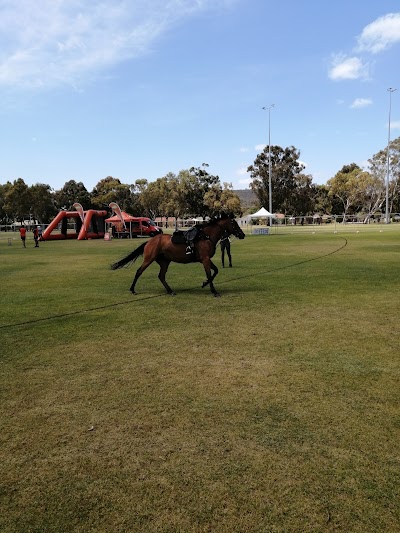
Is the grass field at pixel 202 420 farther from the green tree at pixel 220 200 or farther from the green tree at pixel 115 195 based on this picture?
the green tree at pixel 115 195

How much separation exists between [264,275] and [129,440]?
1013cm

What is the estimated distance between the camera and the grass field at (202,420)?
262 cm

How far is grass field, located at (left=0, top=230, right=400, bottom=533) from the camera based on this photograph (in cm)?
262

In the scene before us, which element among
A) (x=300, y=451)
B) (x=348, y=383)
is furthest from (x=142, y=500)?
(x=348, y=383)

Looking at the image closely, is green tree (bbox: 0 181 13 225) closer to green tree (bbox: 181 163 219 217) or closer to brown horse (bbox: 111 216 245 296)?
green tree (bbox: 181 163 219 217)

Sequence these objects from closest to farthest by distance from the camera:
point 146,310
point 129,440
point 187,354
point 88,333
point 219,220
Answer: point 129,440 < point 187,354 < point 88,333 < point 146,310 < point 219,220

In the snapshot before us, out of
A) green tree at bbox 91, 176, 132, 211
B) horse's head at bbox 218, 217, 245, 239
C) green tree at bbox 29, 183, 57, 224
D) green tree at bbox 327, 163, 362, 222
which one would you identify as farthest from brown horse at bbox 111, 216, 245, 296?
green tree at bbox 91, 176, 132, 211

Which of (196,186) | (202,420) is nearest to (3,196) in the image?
(196,186)

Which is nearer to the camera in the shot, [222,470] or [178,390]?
[222,470]

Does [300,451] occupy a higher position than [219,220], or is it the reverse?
[219,220]

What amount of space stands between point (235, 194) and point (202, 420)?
88379mm

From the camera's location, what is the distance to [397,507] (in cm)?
259

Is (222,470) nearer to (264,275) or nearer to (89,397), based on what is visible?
(89,397)

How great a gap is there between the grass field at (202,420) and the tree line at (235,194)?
7824 centimetres
